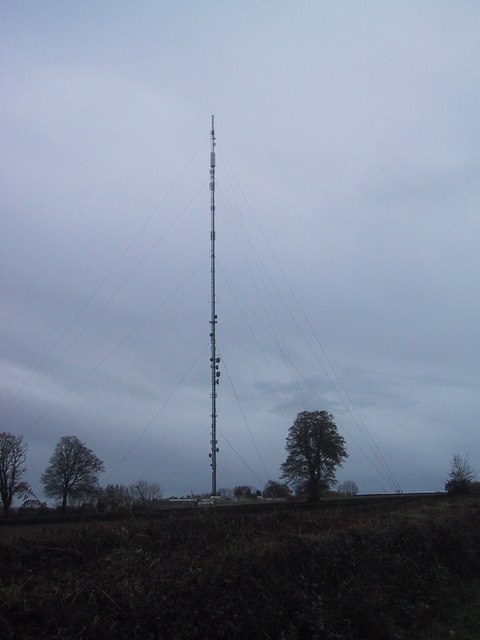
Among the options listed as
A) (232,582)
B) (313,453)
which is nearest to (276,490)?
(313,453)

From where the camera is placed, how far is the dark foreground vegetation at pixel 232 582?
8.13m

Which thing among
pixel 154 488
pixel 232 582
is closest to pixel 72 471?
pixel 154 488

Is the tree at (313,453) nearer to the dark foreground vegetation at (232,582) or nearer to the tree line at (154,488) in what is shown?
the tree line at (154,488)

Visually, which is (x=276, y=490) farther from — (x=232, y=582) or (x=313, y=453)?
(x=232, y=582)

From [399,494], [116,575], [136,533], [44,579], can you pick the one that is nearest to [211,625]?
[116,575]

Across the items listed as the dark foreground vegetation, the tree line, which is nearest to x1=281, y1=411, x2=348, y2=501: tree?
the tree line

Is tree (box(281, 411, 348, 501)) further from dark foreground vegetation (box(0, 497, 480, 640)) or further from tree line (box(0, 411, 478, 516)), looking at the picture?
dark foreground vegetation (box(0, 497, 480, 640))

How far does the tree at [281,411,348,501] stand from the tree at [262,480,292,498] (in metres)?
1.11

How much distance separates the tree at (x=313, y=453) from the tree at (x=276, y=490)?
1.11m

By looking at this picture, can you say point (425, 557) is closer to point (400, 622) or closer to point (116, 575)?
point (400, 622)

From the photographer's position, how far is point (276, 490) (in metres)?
33.8

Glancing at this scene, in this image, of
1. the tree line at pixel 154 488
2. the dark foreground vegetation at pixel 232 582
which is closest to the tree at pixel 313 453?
the tree line at pixel 154 488

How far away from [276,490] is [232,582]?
24.7 metres

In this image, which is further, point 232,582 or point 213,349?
point 213,349
